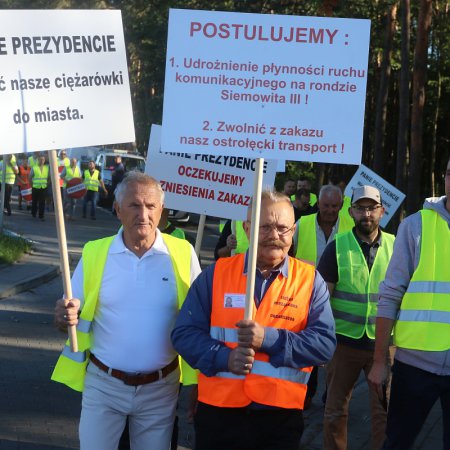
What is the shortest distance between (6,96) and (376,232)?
2831 mm

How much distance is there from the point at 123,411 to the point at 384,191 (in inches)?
305

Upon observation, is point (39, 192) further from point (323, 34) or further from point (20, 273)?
point (323, 34)

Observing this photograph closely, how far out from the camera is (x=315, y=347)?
4.16 meters

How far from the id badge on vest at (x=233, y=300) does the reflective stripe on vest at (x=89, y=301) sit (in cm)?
40

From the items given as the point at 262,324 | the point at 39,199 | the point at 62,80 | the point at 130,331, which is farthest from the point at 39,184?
the point at 262,324

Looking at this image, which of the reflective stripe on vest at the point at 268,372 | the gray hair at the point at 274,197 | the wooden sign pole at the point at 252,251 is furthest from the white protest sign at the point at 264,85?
the reflective stripe on vest at the point at 268,372

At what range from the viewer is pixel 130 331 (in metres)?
4.50

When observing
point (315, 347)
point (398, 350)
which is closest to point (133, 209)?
point (315, 347)

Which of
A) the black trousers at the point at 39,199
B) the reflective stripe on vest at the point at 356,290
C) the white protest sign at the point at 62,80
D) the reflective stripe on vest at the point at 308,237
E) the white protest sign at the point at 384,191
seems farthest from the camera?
the black trousers at the point at 39,199

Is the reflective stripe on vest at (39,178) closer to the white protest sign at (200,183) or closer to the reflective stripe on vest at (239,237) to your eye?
the reflective stripe on vest at (239,237)

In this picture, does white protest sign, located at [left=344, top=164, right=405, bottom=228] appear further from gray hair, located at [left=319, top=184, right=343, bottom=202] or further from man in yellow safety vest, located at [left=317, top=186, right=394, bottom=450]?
man in yellow safety vest, located at [left=317, top=186, right=394, bottom=450]

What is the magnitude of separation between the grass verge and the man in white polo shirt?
487 inches

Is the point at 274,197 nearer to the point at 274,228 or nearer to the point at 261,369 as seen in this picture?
the point at 274,228

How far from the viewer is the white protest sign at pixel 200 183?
7371 mm
